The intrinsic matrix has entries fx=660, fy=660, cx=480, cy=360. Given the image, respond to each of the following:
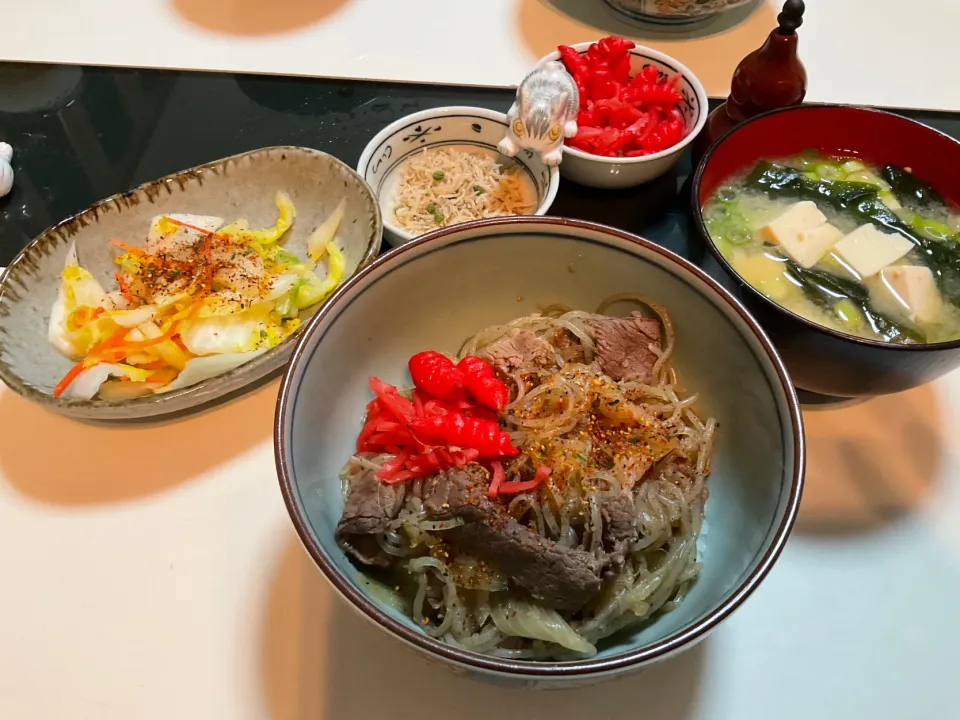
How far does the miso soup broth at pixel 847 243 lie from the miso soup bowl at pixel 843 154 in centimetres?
4

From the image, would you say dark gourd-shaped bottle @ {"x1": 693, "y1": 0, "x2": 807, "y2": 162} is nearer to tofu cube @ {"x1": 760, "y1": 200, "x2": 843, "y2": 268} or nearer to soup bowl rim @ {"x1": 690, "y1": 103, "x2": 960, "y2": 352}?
soup bowl rim @ {"x1": 690, "y1": 103, "x2": 960, "y2": 352}

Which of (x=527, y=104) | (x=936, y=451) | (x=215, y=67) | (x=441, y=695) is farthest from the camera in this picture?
(x=215, y=67)

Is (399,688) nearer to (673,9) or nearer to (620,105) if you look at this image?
(620,105)

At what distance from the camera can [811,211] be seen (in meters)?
1.67

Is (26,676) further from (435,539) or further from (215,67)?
(215,67)

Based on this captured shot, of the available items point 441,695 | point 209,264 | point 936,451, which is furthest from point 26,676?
point 936,451

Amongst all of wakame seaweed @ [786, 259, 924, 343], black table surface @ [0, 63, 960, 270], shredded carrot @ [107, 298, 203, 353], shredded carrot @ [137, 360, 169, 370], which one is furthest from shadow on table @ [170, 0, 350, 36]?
wakame seaweed @ [786, 259, 924, 343]

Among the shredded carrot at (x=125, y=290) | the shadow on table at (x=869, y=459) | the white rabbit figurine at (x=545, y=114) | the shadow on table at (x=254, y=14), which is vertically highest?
the shadow on table at (x=254, y=14)

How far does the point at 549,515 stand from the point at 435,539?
216 millimetres

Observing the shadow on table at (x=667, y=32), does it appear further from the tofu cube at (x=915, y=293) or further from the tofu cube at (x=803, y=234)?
the tofu cube at (x=915, y=293)

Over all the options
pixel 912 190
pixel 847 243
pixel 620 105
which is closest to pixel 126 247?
pixel 620 105

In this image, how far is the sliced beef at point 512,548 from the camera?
109cm

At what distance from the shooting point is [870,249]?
1627mm

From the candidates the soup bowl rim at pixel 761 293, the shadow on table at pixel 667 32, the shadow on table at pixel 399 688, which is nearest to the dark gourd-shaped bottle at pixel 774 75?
the soup bowl rim at pixel 761 293
